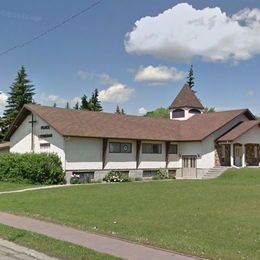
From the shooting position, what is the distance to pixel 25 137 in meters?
37.3

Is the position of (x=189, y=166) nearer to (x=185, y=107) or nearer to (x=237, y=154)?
(x=237, y=154)

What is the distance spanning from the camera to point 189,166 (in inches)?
1585

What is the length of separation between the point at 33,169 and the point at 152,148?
38.5ft

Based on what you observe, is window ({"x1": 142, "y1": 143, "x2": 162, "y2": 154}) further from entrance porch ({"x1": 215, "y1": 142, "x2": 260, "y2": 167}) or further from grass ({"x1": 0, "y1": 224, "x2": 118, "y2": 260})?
grass ({"x1": 0, "y1": 224, "x2": 118, "y2": 260})

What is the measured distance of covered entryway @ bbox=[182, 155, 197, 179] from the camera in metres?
39.8

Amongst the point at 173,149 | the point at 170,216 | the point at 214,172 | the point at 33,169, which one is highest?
the point at 173,149

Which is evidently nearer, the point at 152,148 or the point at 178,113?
the point at 152,148

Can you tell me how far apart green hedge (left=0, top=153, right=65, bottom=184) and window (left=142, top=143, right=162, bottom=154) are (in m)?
8.60

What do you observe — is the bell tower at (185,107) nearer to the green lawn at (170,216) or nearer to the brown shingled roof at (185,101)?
the brown shingled roof at (185,101)

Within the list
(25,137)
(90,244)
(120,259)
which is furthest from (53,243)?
(25,137)

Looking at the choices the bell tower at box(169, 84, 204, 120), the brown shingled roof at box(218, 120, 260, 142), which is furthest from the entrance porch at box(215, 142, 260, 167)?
Result: the bell tower at box(169, 84, 204, 120)

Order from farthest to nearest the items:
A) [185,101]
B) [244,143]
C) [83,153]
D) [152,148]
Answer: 1. [185,101]
2. [244,143]
3. [152,148]
4. [83,153]

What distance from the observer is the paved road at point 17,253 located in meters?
9.29

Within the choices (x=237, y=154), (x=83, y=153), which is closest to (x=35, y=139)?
(x=83, y=153)
